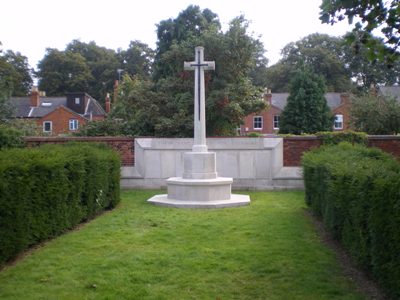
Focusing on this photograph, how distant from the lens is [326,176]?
7.68 metres

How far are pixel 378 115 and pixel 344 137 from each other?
812 cm

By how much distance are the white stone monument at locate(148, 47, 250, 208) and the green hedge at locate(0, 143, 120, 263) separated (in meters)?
1.79

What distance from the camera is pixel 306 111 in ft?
129

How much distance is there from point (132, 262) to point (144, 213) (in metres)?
3.97

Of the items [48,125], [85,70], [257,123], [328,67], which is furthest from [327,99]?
[48,125]

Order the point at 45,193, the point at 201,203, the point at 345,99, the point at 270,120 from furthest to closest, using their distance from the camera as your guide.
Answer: the point at 270,120, the point at 345,99, the point at 201,203, the point at 45,193

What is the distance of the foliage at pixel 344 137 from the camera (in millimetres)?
14352

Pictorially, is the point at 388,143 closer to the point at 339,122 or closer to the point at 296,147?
the point at 296,147

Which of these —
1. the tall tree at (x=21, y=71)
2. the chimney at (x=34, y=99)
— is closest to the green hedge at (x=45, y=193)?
the chimney at (x=34, y=99)

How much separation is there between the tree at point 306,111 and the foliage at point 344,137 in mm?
24240

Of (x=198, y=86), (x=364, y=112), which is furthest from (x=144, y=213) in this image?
(x=364, y=112)

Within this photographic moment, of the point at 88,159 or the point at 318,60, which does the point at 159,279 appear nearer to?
the point at 88,159

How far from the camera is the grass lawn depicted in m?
5.11

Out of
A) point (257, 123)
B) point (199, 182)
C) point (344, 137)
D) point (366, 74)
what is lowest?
point (199, 182)
